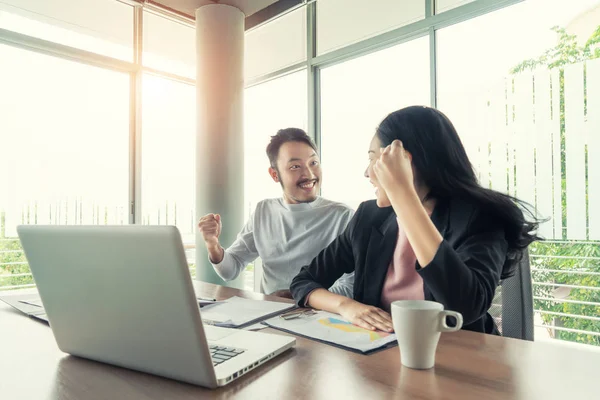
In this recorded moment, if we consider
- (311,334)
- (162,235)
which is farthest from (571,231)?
(162,235)

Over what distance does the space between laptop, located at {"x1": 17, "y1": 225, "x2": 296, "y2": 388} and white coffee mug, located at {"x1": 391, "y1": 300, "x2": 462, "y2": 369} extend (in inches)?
9.1

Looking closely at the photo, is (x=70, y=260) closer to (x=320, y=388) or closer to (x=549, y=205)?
(x=320, y=388)

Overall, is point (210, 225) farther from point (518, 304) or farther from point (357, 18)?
point (357, 18)

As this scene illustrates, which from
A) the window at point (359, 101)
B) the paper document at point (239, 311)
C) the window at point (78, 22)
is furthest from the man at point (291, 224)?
the window at point (78, 22)

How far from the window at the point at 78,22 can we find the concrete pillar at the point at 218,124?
2.40 feet

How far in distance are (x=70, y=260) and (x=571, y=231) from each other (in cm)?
272

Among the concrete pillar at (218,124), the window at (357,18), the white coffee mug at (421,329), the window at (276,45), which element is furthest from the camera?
the window at (276,45)

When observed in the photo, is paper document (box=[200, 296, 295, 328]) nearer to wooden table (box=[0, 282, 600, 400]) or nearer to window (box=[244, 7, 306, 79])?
wooden table (box=[0, 282, 600, 400])

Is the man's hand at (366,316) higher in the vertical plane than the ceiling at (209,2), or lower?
lower

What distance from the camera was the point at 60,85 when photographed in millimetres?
3752

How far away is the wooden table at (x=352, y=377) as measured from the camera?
0.64m

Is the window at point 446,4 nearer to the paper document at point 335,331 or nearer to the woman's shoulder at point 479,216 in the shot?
the woman's shoulder at point 479,216

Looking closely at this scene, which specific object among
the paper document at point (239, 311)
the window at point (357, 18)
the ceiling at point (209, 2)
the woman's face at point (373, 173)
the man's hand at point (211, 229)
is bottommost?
the paper document at point (239, 311)

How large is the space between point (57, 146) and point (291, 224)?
2617 mm
